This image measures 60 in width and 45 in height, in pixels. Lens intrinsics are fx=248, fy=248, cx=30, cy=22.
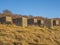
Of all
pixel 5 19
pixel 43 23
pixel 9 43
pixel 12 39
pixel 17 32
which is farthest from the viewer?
pixel 43 23

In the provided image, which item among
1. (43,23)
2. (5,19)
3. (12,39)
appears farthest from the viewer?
(43,23)

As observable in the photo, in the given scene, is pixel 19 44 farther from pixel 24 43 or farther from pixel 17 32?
pixel 17 32

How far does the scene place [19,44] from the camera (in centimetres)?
1823

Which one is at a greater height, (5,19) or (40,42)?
(5,19)

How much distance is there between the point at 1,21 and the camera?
90.7ft

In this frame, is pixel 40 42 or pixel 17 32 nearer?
pixel 40 42

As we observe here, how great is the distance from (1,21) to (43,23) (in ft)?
20.7

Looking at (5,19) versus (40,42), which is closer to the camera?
(40,42)

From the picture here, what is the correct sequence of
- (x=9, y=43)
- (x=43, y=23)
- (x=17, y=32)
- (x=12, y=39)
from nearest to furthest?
(x=9, y=43)
(x=12, y=39)
(x=17, y=32)
(x=43, y=23)

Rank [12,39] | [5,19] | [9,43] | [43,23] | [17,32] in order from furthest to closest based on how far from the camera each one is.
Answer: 1. [43,23]
2. [5,19]
3. [17,32]
4. [12,39]
5. [9,43]

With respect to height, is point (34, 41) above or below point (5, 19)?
below

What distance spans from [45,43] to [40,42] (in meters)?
0.45

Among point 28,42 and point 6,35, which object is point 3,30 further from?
point 28,42

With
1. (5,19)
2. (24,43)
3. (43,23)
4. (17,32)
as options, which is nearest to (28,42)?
(24,43)
